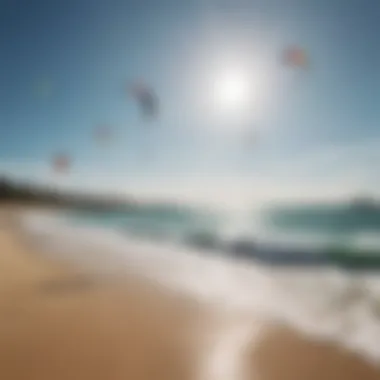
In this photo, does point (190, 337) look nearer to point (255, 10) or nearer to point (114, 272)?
point (114, 272)

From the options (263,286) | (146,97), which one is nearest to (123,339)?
(263,286)

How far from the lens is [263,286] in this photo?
4.69 ft

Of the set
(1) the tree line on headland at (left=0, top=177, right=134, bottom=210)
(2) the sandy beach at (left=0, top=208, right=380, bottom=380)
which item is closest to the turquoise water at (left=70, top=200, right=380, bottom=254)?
(1) the tree line on headland at (left=0, top=177, right=134, bottom=210)

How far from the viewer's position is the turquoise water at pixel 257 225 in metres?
1.43

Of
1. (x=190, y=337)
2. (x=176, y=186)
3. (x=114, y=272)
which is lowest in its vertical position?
(x=190, y=337)

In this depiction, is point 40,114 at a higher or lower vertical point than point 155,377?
higher

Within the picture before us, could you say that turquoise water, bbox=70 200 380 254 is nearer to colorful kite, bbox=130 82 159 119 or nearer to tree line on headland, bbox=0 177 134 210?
tree line on headland, bbox=0 177 134 210

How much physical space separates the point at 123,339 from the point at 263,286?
1.26 feet

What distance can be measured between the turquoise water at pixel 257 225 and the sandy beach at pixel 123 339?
164 millimetres

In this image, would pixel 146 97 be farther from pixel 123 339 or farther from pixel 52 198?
pixel 123 339

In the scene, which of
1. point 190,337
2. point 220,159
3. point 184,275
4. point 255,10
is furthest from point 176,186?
point 255,10

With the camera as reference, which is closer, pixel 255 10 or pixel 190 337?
pixel 190 337

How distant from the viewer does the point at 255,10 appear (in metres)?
1.49

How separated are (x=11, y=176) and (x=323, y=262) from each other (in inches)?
34.0
